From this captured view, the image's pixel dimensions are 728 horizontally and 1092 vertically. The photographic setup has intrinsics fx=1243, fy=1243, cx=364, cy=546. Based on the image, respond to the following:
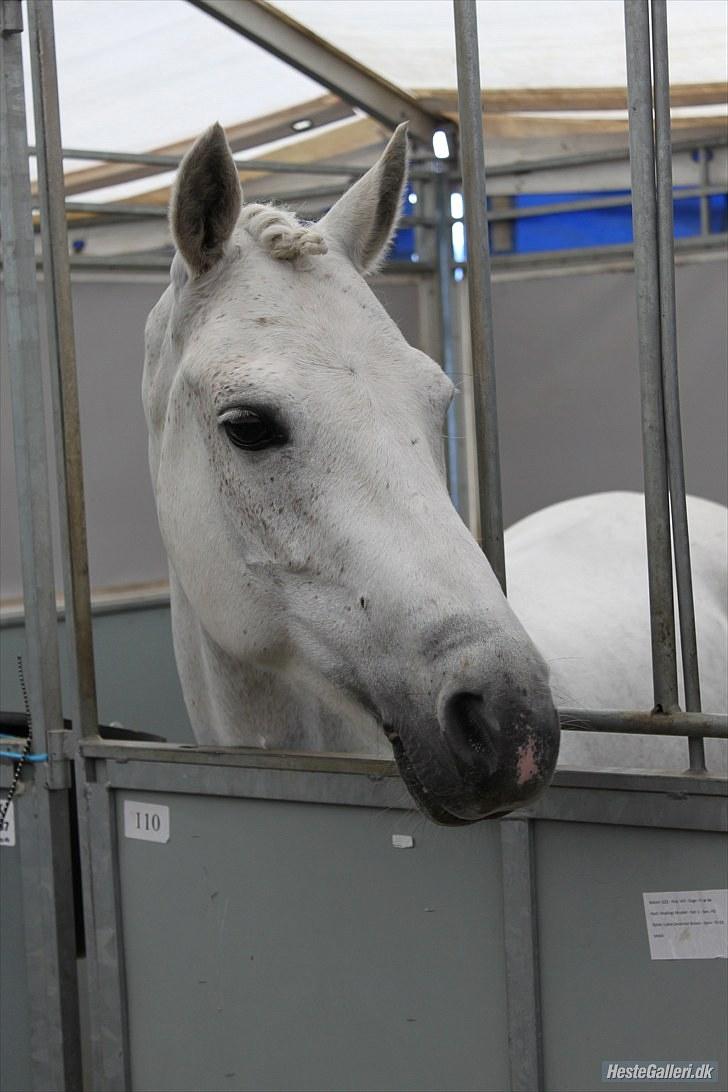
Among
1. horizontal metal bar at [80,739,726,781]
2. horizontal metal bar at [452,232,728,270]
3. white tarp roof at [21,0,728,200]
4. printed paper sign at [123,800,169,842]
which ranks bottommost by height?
printed paper sign at [123,800,169,842]

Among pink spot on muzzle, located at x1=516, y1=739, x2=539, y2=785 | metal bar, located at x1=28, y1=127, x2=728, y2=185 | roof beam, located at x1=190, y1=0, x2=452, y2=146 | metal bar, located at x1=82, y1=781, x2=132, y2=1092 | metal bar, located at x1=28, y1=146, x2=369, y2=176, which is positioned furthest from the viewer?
metal bar, located at x1=28, y1=127, x2=728, y2=185

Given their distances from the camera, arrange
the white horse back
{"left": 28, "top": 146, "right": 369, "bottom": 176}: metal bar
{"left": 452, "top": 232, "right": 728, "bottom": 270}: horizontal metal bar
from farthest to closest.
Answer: {"left": 452, "top": 232, "right": 728, "bottom": 270}: horizontal metal bar < {"left": 28, "top": 146, "right": 369, "bottom": 176}: metal bar < the white horse back

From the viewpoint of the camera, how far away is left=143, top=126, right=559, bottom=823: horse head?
4.52ft

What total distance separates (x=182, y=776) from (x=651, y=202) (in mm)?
1094

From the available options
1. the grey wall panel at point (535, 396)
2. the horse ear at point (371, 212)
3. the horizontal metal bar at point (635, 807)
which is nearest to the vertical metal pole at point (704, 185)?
the grey wall panel at point (535, 396)

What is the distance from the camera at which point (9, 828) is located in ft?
7.13

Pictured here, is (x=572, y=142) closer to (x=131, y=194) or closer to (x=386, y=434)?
(x=131, y=194)

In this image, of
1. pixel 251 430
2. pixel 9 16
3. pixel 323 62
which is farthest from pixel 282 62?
pixel 251 430

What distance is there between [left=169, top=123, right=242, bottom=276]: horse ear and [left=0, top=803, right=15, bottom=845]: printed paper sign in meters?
1.01

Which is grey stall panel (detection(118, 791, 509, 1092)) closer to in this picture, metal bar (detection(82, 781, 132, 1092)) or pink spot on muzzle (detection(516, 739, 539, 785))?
metal bar (detection(82, 781, 132, 1092))

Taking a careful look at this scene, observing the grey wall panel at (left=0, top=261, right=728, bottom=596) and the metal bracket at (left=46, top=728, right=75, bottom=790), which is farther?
the grey wall panel at (left=0, top=261, right=728, bottom=596)

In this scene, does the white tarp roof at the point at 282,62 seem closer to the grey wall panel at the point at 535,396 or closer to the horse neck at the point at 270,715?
the grey wall panel at the point at 535,396

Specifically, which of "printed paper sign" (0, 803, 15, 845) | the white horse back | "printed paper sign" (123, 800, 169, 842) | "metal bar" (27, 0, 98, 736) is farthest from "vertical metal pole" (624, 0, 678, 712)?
"printed paper sign" (0, 803, 15, 845)

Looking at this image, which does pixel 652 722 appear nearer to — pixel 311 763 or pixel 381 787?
pixel 381 787
